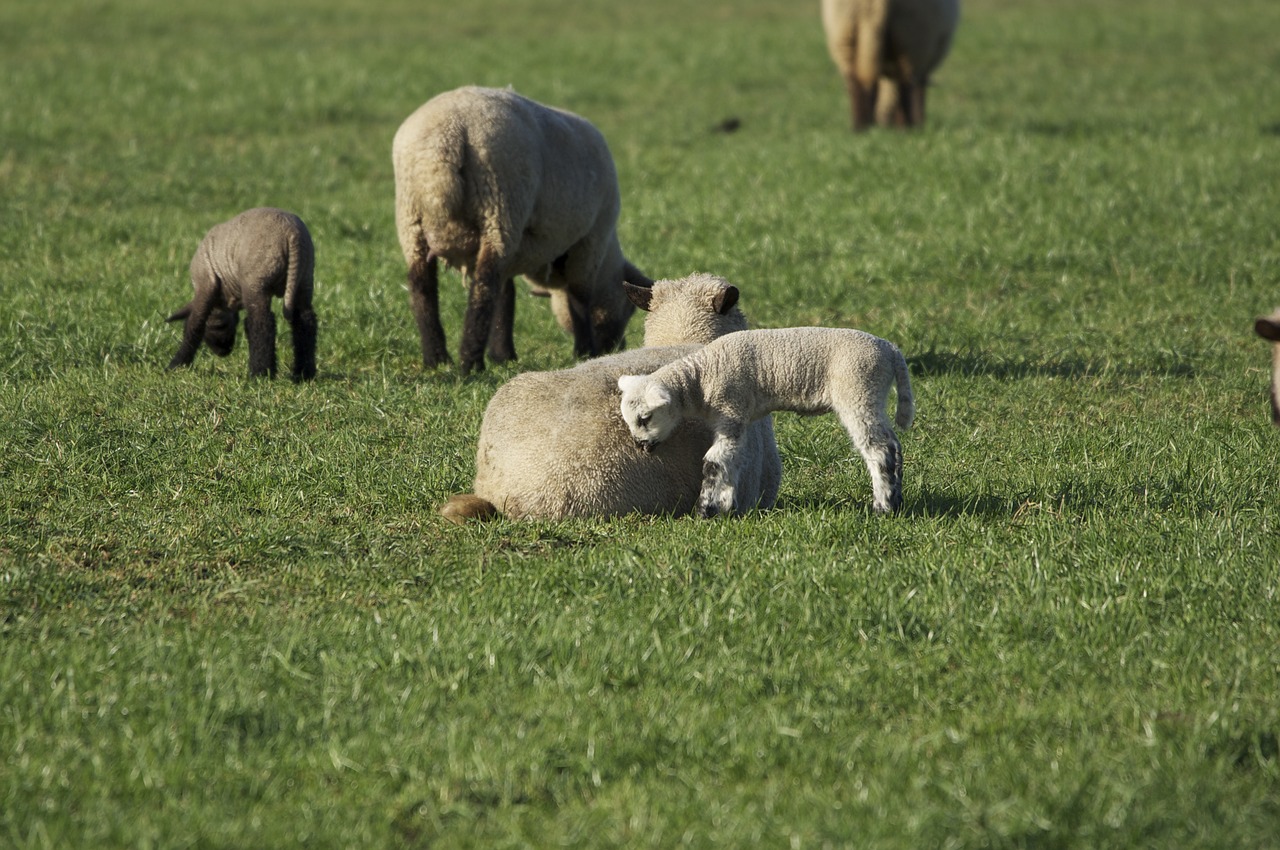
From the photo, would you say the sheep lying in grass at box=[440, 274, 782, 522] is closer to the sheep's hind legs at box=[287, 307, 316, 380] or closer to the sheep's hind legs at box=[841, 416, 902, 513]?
the sheep's hind legs at box=[841, 416, 902, 513]

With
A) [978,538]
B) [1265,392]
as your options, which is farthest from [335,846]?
[1265,392]

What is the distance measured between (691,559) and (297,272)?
352cm

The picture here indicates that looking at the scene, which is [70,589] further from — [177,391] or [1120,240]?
[1120,240]

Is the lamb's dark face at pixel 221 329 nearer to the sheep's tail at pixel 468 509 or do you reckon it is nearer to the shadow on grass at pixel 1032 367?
the sheep's tail at pixel 468 509

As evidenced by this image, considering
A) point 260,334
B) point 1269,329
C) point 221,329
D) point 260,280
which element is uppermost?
point 1269,329

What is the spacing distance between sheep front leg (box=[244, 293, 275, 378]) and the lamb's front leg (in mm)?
3327

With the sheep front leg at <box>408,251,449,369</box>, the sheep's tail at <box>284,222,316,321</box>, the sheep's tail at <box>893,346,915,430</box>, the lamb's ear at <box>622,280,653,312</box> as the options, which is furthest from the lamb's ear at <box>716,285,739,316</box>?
the sheep front leg at <box>408,251,449,369</box>

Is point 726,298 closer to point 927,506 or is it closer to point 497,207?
point 927,506

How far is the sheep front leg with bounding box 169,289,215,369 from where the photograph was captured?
837cm

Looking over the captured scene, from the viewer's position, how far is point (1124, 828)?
3.67 meters

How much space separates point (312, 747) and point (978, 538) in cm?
281

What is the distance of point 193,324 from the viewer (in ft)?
27.8

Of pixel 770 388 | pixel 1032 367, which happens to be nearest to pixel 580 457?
pixel 770 388

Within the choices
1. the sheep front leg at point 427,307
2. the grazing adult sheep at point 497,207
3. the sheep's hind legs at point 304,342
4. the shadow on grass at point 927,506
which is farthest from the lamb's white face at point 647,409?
the sheep front leg at point 427,307
